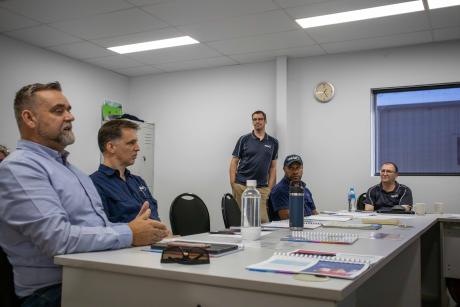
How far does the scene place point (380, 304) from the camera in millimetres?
2154

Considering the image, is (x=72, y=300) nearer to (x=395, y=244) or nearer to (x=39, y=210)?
(x=39, y=210)

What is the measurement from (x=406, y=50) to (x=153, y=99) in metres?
3.36

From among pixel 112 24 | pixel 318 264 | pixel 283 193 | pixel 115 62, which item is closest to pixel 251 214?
pixel 318 264

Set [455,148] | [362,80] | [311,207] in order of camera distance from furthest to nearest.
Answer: [362,80] < [455,148] < [311,207]

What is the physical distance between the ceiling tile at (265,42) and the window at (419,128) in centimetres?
109

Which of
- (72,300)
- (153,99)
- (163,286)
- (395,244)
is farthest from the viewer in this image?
(153,99)

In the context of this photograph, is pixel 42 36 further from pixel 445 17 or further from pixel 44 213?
pixel 445 17

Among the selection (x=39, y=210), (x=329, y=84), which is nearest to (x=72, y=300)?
(x=39, y=210)

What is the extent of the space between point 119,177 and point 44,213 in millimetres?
971

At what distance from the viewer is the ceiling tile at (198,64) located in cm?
544

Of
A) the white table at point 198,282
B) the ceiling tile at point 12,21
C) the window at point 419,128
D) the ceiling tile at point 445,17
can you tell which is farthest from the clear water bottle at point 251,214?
the window at point 419,128

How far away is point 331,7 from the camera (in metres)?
3.72

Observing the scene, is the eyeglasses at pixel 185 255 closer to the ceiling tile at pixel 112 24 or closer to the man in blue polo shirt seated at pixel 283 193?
the man in blue polo shirt seated at pixel 283 193

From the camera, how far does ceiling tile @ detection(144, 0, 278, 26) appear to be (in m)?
3.65
